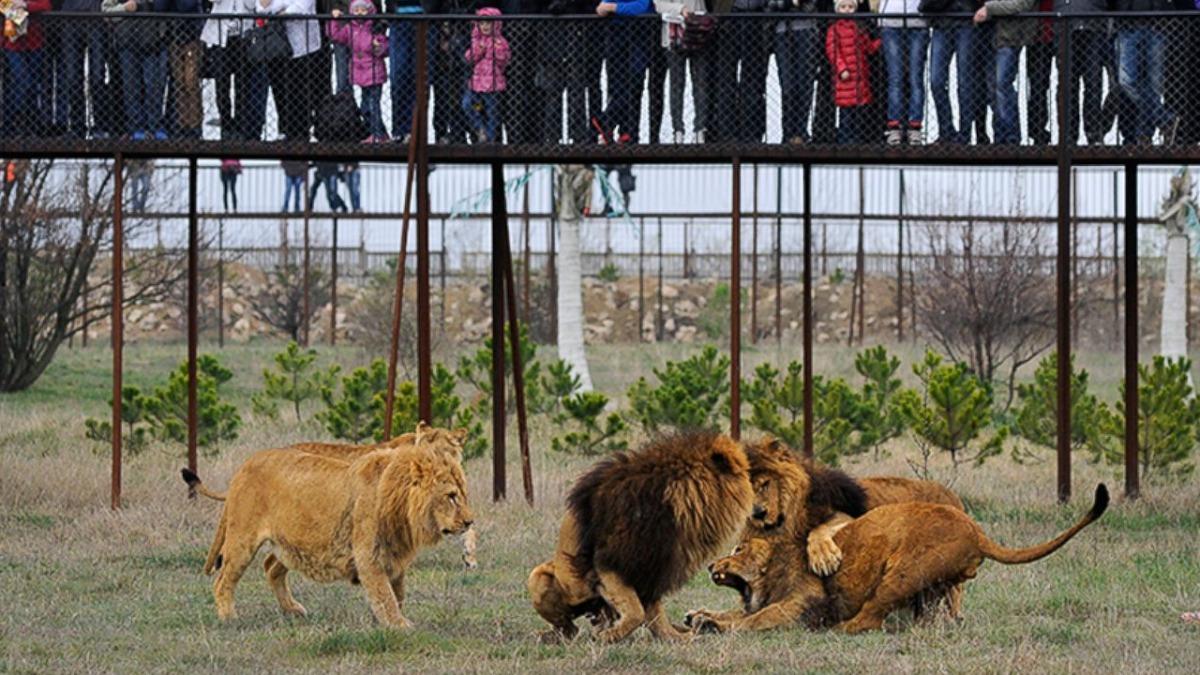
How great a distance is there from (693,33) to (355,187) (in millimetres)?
23193

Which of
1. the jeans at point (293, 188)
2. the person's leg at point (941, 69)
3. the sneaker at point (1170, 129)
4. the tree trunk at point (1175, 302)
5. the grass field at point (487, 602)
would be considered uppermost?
the jeans at point (293, 188)

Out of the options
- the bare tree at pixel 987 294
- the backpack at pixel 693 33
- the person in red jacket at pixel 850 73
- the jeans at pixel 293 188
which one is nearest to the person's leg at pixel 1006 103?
the person in red jacket at pixel 850 73

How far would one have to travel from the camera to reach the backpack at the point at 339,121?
16.3 metres

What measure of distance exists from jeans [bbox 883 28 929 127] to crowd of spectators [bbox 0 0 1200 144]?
0.01 metres

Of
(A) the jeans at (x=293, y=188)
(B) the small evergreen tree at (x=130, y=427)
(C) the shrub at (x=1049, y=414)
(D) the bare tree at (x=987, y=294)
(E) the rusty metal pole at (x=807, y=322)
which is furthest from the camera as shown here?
(A) the jeans at (x=293, y=188)

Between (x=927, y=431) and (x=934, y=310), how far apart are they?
14111 mm

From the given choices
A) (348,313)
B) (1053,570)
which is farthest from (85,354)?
(1053,570)

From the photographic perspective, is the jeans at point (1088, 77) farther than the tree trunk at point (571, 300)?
No

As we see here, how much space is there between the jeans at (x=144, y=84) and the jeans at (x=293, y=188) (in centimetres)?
2134

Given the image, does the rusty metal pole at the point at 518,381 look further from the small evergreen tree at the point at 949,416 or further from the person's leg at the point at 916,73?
the small evergreen tree at the point at 949,416

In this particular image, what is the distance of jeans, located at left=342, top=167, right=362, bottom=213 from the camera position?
3806cm

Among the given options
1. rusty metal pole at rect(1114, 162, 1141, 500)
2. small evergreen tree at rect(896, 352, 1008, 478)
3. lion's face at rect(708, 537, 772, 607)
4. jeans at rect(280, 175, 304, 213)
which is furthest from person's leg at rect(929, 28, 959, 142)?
jeans at rect(280, 175, 304, 213)

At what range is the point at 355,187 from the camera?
3841 centimetres

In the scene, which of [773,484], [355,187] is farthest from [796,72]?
[355,187]
